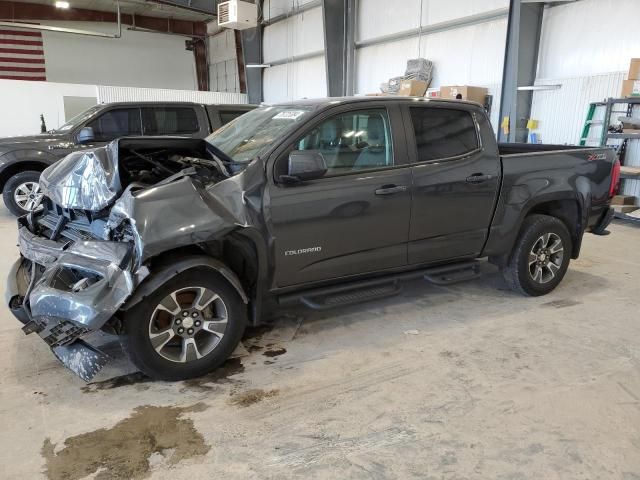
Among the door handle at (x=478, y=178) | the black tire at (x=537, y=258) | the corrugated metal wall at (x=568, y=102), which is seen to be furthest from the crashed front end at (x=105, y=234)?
the corrugated metal wall at (x=568, y=102)

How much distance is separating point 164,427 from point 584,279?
424 centimetres

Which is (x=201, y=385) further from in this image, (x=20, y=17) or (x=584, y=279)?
(x=20, y=17)

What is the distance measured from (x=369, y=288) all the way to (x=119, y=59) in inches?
695

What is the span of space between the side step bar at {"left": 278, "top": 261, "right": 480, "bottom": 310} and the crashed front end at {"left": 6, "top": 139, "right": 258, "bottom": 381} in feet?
2.47

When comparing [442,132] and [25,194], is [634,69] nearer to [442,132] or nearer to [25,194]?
[442,132]

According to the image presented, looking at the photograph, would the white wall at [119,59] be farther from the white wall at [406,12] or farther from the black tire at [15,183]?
the black tire at [15,183]

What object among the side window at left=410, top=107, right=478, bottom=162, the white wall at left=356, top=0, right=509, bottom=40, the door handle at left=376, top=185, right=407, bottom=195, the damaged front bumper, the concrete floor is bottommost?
the concrete floor

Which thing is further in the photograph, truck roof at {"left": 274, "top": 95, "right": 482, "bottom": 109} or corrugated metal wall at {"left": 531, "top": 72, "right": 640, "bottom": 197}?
corrugated metal wall at {"left": 531, "top": 72, "right": 640, "bottom": 197}

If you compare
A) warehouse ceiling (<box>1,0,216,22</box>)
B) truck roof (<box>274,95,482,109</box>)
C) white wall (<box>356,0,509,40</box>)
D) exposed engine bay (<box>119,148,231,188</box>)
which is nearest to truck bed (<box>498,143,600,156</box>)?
truck roof (<box>274,95,482,109</box>)

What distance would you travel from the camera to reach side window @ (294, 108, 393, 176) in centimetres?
333

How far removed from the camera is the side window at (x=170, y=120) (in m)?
7.21

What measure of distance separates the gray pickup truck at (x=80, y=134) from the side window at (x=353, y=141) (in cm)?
445

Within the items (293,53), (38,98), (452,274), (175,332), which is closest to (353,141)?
(452,274)

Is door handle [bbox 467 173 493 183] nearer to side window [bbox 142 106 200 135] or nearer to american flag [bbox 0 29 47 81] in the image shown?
side window [bbox 142 106 200 135]
